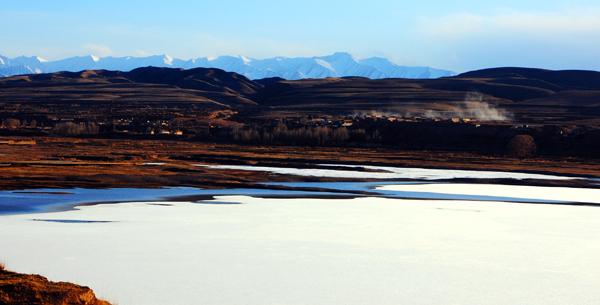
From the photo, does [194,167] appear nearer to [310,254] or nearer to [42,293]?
[310,254]

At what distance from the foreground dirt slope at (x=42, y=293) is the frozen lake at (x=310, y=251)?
1106mm

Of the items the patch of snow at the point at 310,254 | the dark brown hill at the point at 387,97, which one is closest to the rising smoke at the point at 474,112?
the dark brown hill at the point at 387,97

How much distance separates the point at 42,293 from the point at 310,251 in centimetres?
662

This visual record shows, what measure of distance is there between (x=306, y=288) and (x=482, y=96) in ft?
492

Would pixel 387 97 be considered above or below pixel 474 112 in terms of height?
above

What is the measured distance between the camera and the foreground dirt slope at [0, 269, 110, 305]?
8227 mm

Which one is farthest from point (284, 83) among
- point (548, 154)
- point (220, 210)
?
point (220, 210)

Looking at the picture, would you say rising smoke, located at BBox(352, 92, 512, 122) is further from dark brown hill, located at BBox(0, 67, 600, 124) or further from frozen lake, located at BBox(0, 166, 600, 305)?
frozen lake, located at BBox(0, 166, 600, 305)

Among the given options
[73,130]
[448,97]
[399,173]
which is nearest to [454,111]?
[448,97]

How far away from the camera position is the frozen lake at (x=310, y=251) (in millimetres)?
10523

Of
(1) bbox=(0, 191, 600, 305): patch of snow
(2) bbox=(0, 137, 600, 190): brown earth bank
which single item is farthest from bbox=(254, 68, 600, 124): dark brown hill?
(1) bbox=(0, 191, 600, 305): patch of snow

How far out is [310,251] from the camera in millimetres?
13789

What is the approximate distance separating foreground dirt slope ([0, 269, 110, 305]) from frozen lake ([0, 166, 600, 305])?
1.11 metres

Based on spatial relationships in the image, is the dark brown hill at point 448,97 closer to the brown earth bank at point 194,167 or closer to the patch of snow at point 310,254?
the brown earth bank at point 194,167
